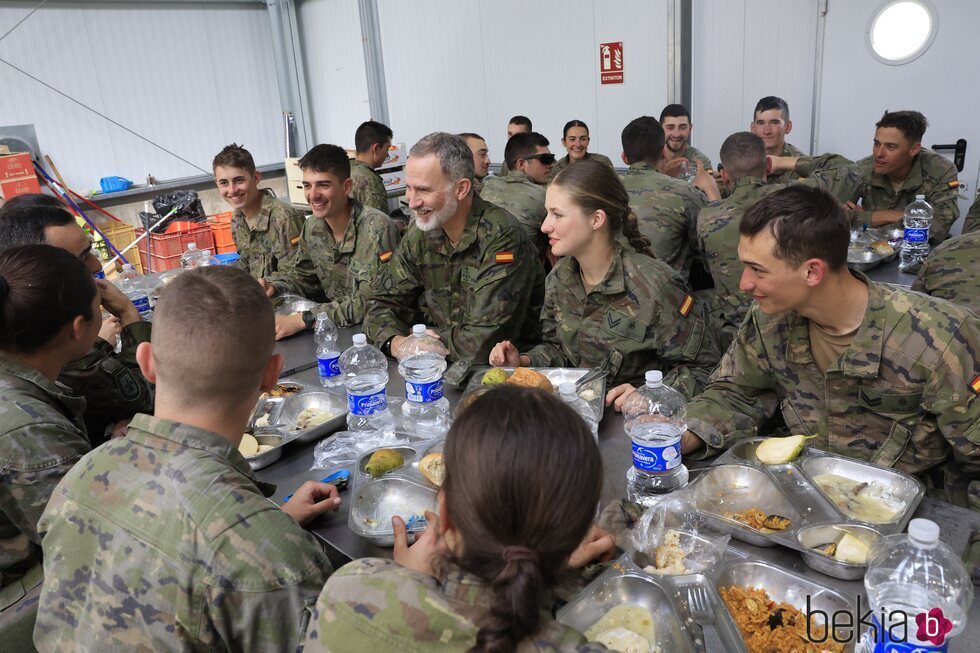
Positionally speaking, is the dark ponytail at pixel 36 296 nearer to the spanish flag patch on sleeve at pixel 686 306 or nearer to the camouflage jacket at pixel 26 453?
the camouflage jacket at pixel 26 453

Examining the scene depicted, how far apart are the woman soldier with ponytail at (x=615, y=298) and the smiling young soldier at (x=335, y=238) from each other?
1.36 metres

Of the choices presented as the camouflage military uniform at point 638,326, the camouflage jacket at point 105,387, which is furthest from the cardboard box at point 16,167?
the camouflage military uniform at point 638,326

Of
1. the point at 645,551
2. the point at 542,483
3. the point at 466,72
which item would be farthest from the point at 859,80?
the point at 542,483

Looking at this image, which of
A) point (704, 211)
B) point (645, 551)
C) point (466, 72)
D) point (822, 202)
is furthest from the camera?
point (466, 72)

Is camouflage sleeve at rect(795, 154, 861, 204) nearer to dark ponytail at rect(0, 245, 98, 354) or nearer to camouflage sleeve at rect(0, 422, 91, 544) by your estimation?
dark ponytail at rect(0, 245, 98, 354)

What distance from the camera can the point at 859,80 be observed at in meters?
5.67

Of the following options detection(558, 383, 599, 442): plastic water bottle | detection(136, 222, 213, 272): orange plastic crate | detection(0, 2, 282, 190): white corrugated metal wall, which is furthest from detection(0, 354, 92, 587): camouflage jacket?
detection(0, 2, 282, 190): white corrugated metal wall

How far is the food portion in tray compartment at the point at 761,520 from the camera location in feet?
5.32

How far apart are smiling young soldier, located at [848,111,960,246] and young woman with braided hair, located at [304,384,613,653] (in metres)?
4.31

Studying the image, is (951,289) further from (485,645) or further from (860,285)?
(485,645)

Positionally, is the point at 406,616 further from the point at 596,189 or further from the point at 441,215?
the point at 441,215

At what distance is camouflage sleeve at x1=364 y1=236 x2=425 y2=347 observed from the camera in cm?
346

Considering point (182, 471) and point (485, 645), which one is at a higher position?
point (182, 471)

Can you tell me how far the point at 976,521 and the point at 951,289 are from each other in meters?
1.59
